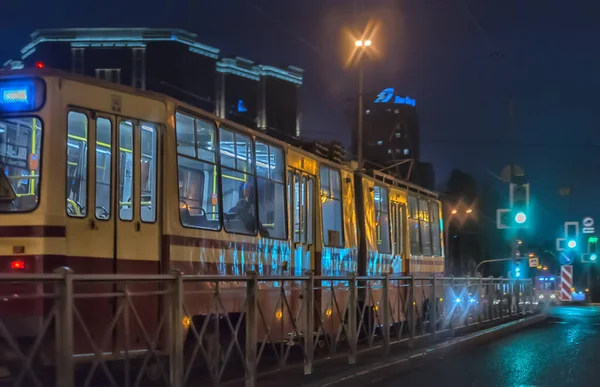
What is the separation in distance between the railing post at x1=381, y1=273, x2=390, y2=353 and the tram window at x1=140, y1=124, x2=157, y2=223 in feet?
16.3

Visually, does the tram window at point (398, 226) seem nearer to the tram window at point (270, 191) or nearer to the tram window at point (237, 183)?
the tram window at point (270, 191)

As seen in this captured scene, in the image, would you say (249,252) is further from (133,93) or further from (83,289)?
(83,289)

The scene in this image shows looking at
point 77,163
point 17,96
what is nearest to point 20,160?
point 77,163

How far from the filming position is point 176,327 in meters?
7.48

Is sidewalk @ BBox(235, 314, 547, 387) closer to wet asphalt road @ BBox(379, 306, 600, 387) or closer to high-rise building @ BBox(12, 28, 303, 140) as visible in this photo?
wet asphalt road @ BBox(379, 306, 600, 387)

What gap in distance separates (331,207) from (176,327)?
7.13 meters

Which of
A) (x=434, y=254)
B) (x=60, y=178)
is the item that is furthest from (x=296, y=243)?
(x=434, y=254)

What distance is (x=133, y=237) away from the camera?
8492 mm

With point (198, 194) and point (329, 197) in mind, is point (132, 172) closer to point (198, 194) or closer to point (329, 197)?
point (198, 194)

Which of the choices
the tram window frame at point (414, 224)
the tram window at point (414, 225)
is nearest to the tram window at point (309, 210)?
the tram window frame at point (414, 224)

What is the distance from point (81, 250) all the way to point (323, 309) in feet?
13.2

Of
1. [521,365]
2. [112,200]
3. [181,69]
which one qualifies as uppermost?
[181,69]

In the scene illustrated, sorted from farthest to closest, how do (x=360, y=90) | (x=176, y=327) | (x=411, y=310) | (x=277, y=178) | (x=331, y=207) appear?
(x=360, y=90) → (x=331, y=207) → (x=411, y=310) → (x=277, y=178) → (x=176, y=327)

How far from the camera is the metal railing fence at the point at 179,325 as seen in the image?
6109mm
